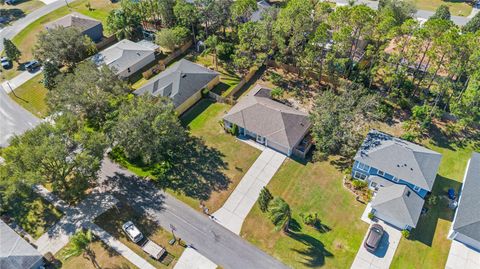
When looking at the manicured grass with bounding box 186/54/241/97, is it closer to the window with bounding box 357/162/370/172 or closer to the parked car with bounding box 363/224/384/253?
the window with bounding box 357/162/370/172

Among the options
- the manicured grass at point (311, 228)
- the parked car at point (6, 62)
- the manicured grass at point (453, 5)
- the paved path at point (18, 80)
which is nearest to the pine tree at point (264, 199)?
the manicured grass at point (311, 228)

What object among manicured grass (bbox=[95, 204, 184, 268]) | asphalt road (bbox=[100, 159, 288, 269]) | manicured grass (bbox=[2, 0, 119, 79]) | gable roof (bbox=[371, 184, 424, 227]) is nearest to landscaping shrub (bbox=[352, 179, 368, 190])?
gable roof (bbox=[371, 184, 424, 227])

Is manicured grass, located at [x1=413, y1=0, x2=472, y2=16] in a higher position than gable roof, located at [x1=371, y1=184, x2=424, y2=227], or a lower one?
higher

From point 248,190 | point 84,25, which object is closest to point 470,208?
point 248,190

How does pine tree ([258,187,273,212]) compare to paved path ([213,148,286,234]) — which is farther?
paved path ([213,148,286,234])

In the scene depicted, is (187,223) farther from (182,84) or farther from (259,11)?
(259,11)

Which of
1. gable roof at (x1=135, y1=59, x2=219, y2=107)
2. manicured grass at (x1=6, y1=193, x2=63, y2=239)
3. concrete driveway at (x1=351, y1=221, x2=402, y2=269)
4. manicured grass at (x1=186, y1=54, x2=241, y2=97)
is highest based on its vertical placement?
gable roof at (x1=135, y1=59, x2=219, y2=107)

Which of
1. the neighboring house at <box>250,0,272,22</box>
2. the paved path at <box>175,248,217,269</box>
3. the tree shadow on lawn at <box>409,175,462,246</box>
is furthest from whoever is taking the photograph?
the neighboring house at <box>250,0,272,22</box>

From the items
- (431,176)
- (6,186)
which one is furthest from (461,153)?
(6,186)
